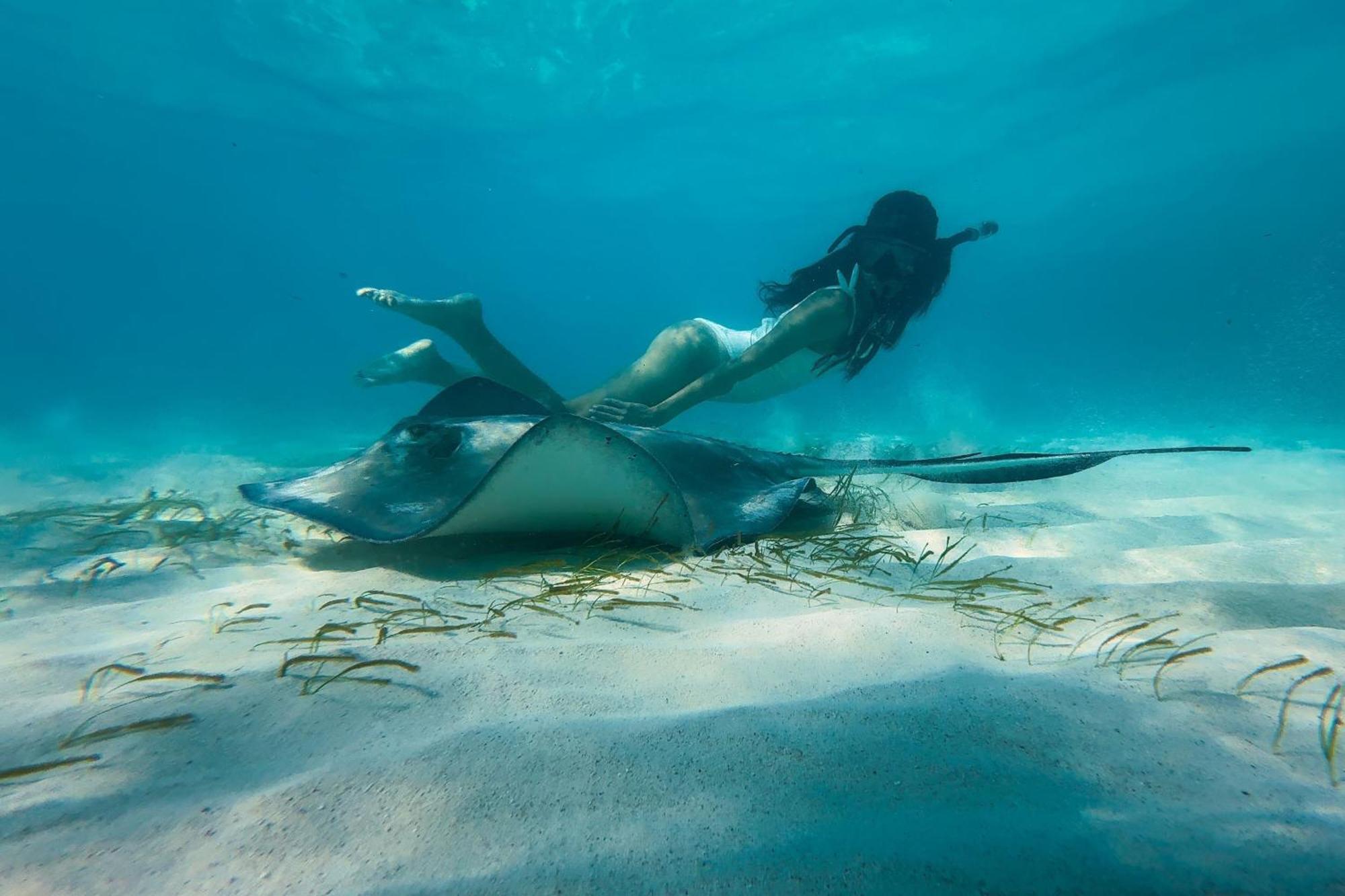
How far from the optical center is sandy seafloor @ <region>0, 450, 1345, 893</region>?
→ 3.32 feet

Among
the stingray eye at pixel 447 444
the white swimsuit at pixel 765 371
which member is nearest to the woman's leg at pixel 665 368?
the white swimsuit at pixel 765 371

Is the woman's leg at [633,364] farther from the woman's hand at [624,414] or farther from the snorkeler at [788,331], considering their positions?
the woman's hand at [624,414]

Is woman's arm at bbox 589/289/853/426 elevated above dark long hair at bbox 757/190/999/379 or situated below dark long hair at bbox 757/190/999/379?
below

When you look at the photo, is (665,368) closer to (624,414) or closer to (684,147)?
(624,414)

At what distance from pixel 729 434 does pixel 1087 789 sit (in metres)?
11.7

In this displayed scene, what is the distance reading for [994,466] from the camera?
354 cm

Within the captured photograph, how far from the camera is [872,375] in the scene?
69.5 m

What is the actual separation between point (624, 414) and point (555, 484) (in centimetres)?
279

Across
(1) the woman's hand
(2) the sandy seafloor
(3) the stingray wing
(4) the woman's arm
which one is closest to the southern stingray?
(3) the stingray wing

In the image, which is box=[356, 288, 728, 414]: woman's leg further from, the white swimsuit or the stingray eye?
the stingray eye

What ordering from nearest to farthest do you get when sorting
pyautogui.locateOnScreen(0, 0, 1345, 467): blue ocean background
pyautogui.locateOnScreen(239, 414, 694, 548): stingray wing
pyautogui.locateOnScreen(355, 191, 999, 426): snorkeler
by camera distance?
pyautogui.locateOnScreen(239, 414, 694, 548): stingray wing, pyautogui.locateOnScreen(355, 191, 999, 426): snorkeler, pyautogui.locateOnScreen(0, 0, 1345, 467): blue ocean background

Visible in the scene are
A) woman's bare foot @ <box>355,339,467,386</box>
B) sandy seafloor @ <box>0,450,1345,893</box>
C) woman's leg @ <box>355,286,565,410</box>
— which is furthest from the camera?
woman's bare foot @ <box>355,339,467,386</box>

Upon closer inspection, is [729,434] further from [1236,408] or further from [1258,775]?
[1236,408]

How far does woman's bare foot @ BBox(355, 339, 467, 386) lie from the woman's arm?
2.35 m
